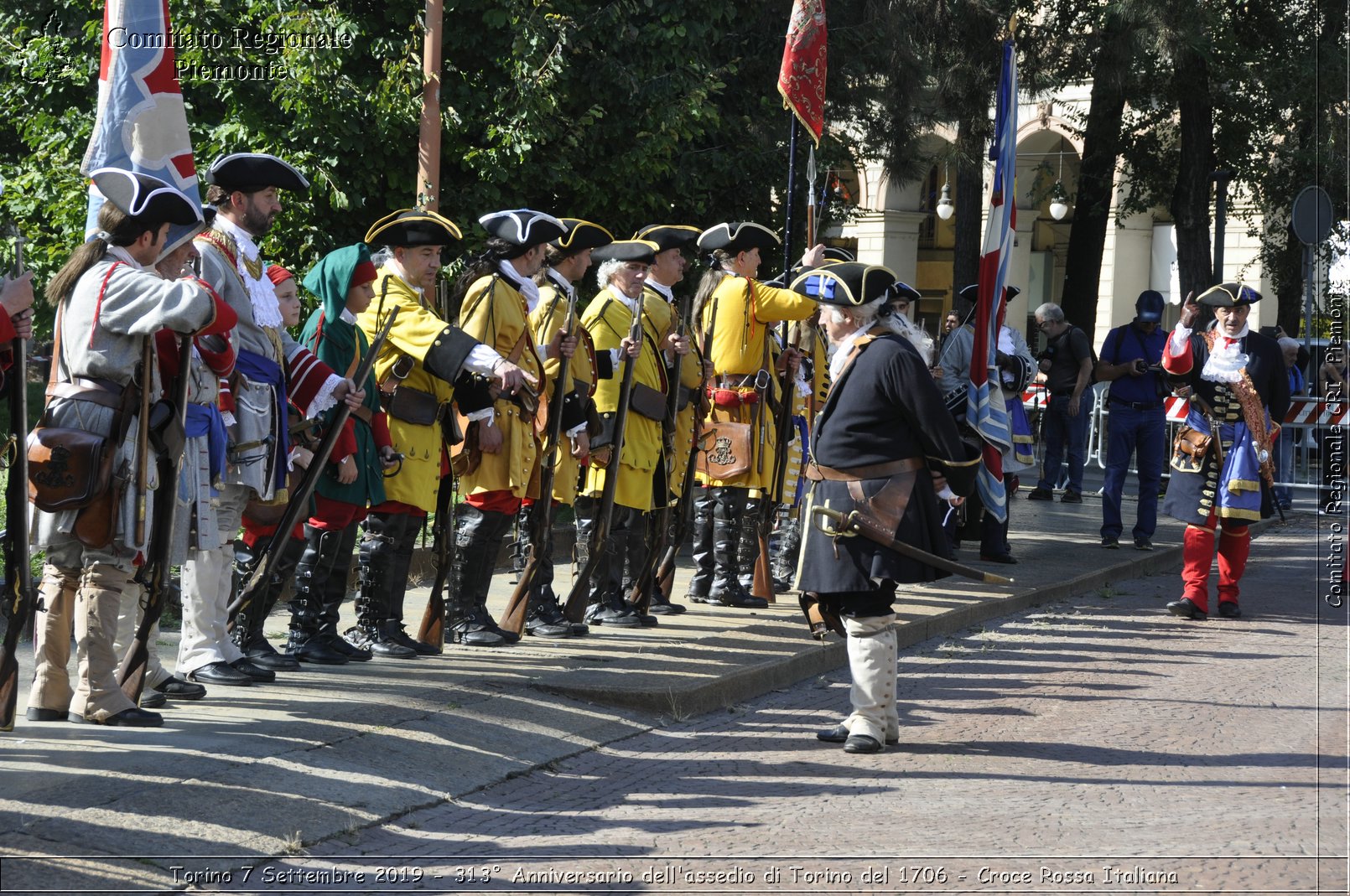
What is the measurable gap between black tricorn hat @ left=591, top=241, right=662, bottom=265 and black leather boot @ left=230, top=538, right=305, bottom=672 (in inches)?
99.9

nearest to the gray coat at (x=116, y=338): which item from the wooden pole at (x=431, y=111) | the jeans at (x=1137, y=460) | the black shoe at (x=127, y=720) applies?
the black shoe at (x=127, y=720)

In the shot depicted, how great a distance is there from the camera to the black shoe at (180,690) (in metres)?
6.50

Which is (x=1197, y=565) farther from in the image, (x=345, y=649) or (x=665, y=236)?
(x=345, y=649)

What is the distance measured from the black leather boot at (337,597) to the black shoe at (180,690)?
1019 mm

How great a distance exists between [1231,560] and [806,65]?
4.41 meters

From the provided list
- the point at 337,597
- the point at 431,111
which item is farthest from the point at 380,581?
the point at 431,111

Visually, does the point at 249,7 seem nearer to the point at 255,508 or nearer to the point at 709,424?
the point at 709,424

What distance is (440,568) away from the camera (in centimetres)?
779

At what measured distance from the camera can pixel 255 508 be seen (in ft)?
23.0

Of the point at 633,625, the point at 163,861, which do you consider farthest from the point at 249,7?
the point at 163,861

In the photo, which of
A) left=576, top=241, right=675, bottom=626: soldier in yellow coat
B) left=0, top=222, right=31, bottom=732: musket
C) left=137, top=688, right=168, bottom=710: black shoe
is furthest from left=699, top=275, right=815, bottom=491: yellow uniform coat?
left=0, top=222, right=31, bottom=732: musket

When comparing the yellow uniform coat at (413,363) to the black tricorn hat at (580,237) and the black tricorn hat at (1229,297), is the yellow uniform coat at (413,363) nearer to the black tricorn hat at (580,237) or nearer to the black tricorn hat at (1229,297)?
the black tricorn hat at (580,237)

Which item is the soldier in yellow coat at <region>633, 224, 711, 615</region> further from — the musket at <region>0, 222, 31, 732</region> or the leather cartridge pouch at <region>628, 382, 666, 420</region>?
the musket at <region>0, 222, 31, 732</region>

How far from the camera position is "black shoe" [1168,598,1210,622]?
11.0 meters
